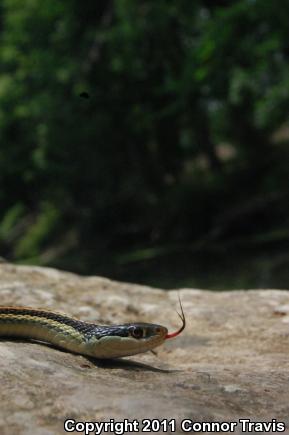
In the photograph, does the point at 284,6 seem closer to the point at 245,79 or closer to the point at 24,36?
the point at 245,79

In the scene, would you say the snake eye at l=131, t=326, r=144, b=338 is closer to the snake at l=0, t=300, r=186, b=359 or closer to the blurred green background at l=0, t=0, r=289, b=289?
the snake at l=0, t=300, r=186, b=359

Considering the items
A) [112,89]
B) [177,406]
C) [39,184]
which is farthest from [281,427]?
[39,184]

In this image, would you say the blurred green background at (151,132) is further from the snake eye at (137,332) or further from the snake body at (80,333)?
the snake eye at (137,332)

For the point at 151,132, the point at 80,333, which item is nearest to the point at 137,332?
the point at 80,333

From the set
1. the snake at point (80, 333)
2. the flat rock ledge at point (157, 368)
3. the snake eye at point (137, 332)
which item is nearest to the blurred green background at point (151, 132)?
the flat rock ledge at point (157, 368)

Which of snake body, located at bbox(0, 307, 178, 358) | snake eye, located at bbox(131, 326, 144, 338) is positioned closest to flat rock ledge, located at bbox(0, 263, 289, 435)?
snake body, located at bbox(0, 307, 178, 358)

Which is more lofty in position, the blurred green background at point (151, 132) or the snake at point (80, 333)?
the blurred green background at point (151, 132)
